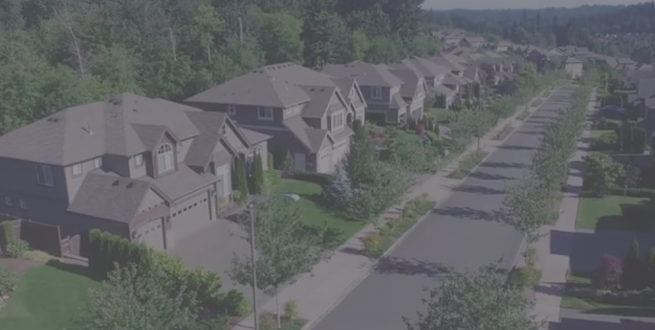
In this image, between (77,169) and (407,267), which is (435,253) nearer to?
(407,267)

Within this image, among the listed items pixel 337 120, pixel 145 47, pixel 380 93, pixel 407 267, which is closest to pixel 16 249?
pixel 407 267

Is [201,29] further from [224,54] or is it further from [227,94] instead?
[227,94]

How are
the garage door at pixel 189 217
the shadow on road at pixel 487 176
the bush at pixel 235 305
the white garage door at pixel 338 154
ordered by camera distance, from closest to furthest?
1. the bush at pixel 235 305
2. the garage door at pixel 189 217
3. the shadow on road at pixel 487 176
4. the white garage door at pixel 338 154

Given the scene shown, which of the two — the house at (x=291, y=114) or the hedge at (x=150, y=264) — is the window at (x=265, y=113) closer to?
the house at (x=291, y=114)

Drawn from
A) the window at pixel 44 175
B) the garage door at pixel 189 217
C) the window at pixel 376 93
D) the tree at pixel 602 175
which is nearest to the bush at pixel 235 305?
the garage door at pixel 189 217

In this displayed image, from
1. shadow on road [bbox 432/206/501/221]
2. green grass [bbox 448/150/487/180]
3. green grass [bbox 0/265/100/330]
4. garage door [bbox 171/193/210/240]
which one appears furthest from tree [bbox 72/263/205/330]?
green grass [bbox 448/150/487/180]
